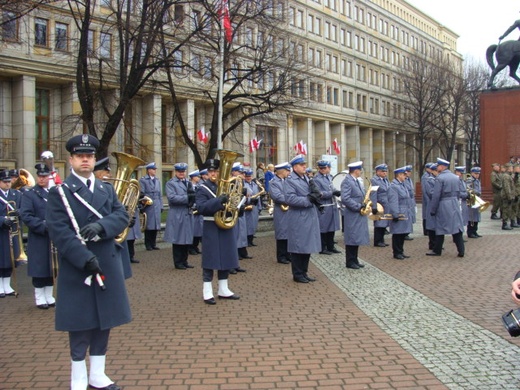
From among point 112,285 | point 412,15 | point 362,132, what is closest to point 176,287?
point 112,285

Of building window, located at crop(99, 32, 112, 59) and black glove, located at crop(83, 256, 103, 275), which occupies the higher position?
building window, located at crop(99, 32, 112, 59)

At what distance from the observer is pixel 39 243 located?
798 centimetres

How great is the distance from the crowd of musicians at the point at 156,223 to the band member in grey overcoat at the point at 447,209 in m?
0.02

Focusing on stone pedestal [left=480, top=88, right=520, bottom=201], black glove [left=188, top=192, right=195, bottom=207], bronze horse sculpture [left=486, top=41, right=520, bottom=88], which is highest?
bronze horse sculpture [left=486, top=41, right=520, bottom=88]

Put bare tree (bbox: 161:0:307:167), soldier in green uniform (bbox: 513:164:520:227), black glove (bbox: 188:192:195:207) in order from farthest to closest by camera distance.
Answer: bare tree (bbox: 161:0:307:167) → soldier in green uniform (bbox: 513:164:520:227) → black glove (bbox: 188:192:195:207)

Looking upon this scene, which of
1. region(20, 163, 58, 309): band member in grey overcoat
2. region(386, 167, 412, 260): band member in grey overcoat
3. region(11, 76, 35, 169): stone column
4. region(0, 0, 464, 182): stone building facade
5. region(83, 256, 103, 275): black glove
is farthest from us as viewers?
region(11, 76, 35, 169): stone column

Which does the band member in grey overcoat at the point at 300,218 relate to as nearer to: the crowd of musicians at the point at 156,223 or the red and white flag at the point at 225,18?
the crowd of musicians at the point at 156,223

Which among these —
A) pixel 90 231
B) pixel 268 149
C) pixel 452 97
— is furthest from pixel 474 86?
pixel 90 231

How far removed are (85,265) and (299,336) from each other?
9.61ft

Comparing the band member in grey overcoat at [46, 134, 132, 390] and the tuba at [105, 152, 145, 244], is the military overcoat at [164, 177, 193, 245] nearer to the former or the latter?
the tuba at [105, 152, 145, 244]

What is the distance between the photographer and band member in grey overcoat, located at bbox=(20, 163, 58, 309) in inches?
312

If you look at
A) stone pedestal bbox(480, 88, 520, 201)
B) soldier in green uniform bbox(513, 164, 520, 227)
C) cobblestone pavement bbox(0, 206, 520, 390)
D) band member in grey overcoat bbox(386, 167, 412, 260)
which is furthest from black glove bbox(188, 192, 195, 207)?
stone pedestal bbox(480, 88, 520, 201)

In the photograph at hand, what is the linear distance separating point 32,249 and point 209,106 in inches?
1674

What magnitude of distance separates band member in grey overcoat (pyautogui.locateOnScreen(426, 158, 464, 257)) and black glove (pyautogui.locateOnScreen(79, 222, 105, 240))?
949cm
